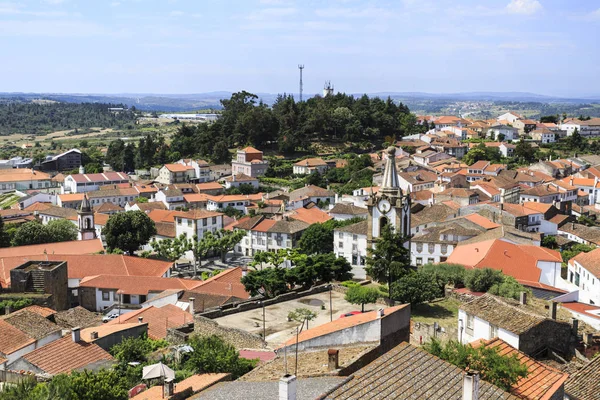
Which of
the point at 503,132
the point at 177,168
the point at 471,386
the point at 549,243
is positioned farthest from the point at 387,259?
the point at 503,132

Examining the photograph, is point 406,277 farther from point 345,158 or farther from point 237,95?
point 237,95

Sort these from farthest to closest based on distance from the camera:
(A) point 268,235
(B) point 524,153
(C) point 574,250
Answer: (B) point 524,153
(A) point 268,235
(C) point 574,250

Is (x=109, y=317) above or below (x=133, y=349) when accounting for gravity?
below

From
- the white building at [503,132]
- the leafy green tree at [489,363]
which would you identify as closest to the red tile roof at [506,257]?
the leafy green tree at [489,363]

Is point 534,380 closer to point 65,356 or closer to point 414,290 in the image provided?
point 414,290

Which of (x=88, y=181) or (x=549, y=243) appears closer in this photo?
(x=549, y=243)

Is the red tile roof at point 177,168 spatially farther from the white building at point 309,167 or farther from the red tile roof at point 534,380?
the red tile roof at point 534,380

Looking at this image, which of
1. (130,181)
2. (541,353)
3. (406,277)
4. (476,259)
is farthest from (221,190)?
(541,353)
